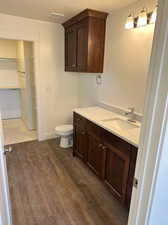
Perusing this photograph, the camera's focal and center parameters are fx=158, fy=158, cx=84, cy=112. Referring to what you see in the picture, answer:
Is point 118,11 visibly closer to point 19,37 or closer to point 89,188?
point 19,37

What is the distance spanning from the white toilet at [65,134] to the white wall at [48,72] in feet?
1.92

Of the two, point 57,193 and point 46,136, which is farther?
point 46,136

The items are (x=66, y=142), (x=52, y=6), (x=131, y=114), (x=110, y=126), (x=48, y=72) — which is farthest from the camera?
(x=48, y=72)

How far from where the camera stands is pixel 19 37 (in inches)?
116

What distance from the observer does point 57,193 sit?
208 cm

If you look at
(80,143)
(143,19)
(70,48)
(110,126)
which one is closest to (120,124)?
(110,126)

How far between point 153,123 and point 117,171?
1266mm

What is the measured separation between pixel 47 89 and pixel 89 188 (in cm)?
221

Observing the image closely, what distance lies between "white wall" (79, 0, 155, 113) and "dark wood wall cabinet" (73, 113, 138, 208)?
63 cm

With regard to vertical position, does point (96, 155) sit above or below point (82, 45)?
below

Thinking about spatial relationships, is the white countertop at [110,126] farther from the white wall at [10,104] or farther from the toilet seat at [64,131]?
the white wall at [10,104]

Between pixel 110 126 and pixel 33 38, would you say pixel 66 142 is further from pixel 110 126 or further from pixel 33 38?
pixel 33 38

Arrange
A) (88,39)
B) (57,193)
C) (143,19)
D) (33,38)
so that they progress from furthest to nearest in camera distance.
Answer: (33,38), (88,39), (57,193), (143,19)

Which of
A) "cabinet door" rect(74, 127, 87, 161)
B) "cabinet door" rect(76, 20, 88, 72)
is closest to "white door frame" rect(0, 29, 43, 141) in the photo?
"cabinet door" rect(76, 20, 88, 72)
